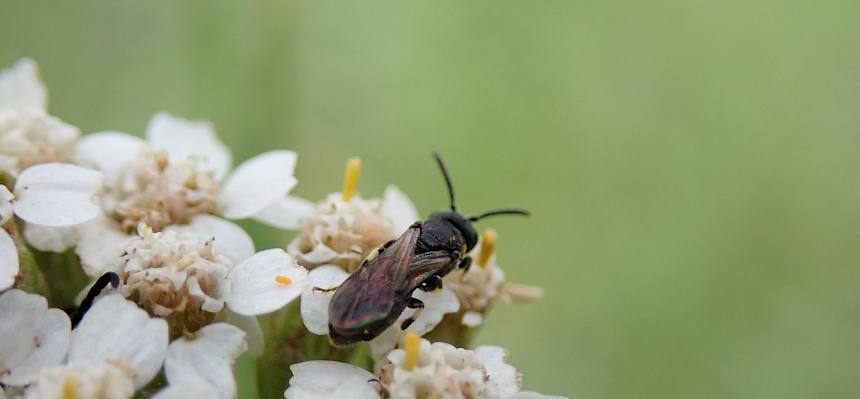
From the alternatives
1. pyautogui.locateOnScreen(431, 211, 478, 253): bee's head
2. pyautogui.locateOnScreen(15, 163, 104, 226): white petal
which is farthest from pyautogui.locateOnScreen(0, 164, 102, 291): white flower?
pyautogui.locateOnScreen(431, 211, 478, 253): bee's head

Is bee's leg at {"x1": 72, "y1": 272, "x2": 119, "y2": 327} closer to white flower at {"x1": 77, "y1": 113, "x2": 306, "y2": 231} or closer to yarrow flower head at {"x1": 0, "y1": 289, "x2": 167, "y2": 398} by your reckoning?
yarrow flower head at {"x1": 0, "y1": 289, "x2": 167, "y2": 398}

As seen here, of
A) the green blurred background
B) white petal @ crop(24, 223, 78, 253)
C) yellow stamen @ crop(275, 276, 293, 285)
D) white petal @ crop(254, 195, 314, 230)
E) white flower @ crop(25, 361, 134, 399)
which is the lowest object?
the green blurred background

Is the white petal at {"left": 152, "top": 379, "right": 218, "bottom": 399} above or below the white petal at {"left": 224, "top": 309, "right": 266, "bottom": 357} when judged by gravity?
above

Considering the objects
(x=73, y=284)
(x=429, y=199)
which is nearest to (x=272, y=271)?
(x=73, y=284)

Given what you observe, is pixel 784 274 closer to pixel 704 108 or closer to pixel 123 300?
pixel 704 108

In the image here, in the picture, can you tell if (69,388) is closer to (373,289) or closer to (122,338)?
(122,338)

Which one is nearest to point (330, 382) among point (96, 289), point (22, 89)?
point (96, 289)

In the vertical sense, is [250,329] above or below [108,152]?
below

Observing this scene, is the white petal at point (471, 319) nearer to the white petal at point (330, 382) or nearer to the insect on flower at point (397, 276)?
the insect on flower at point (397, 276)

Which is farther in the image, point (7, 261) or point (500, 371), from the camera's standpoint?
point (500, 371)
